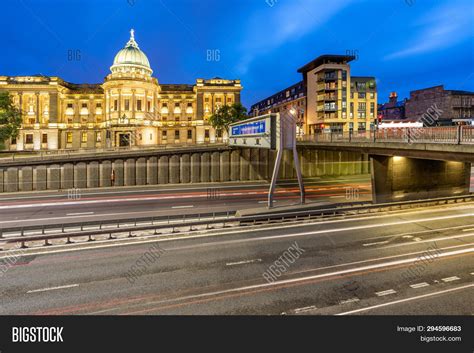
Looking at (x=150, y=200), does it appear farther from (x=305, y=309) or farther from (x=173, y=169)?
(x=305, y=309)

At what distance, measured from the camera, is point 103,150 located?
42312mm

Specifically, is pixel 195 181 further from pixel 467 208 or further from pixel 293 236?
pixel 467 208

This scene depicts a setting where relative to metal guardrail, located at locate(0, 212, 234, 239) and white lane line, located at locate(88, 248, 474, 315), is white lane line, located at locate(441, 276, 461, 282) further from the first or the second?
metal guardrail, located at locate(0, 212, 234, 239)

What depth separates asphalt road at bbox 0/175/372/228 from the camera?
24.4 meters

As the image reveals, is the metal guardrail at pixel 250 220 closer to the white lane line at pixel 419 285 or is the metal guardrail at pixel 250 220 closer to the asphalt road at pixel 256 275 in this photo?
the asphalt road at pixel 256 275

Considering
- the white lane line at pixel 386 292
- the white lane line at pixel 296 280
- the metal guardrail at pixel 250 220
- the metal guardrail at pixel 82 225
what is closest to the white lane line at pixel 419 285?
the white lane line at pixel 386 292

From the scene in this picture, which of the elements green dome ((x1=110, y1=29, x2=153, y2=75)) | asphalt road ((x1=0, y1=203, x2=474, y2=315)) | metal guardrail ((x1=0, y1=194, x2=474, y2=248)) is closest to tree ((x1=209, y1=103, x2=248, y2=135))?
green dome ((x1=110, y1=29, x2=153, y2=75))

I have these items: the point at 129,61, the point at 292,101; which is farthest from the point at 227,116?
the point at 129,61

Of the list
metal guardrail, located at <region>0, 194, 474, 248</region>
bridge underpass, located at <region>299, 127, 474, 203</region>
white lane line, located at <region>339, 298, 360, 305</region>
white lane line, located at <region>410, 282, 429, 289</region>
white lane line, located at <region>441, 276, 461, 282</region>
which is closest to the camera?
white lane line, located at <region>339, 298, 360, 305</region>

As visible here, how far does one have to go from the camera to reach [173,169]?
43500 mm

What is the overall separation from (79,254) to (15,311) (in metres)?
5.12

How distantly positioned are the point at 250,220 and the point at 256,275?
8.13m

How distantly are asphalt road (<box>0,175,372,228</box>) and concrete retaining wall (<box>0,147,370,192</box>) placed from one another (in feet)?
8.60
